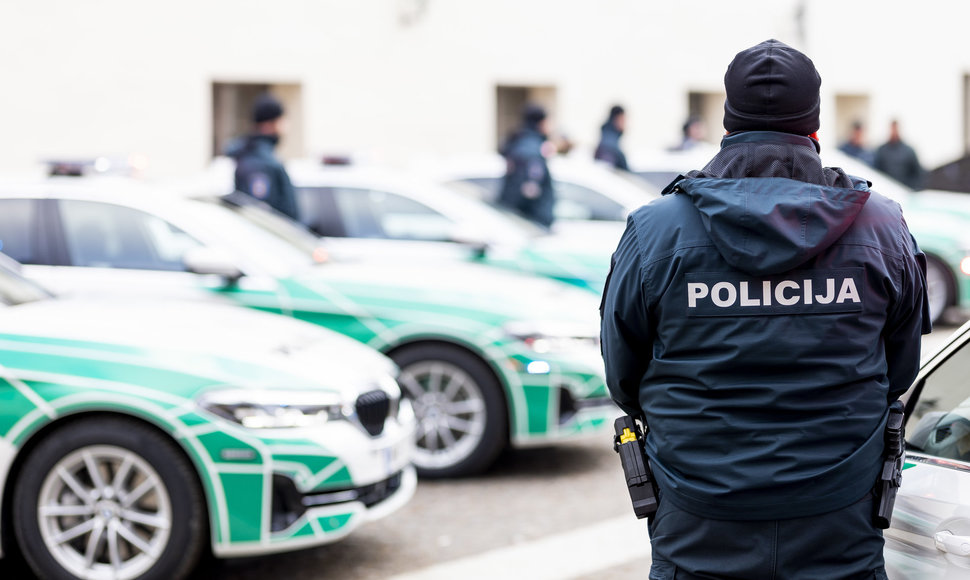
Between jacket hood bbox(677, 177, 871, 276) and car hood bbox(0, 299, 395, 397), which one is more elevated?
jacket hood bbox(677, 177, 871, 276)

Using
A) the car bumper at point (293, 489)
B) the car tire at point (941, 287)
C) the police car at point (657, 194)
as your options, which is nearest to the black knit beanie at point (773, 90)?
the car bumper at point (293, 489)

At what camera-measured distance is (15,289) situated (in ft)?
18.2

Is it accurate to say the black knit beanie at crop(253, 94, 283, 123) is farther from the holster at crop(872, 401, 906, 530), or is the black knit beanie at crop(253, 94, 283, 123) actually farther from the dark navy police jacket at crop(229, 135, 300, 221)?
the holster at crop(872, 401, 906, 530)

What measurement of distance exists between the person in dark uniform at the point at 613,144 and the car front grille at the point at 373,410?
25.3 feet

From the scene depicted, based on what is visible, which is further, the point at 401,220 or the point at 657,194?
the point at 657,194

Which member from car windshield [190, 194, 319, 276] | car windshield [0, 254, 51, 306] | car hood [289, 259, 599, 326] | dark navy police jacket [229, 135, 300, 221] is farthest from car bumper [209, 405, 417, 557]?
dark navy police jacket [229, 135, 300, 221]

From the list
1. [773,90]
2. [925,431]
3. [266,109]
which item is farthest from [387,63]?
[773,90]

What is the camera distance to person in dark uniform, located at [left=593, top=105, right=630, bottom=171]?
42.3ft

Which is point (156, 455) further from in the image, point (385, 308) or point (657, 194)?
point (657, 194)

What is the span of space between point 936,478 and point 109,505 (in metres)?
3.09

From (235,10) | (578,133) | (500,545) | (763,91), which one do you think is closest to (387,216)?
(500,545)

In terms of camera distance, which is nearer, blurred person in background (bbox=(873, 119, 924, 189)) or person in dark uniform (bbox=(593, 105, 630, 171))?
person in dark uniform (bbox=(593, 105, 630, 171))

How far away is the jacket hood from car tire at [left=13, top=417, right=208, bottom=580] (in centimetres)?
278

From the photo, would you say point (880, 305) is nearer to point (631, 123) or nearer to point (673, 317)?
point (673, 317)
